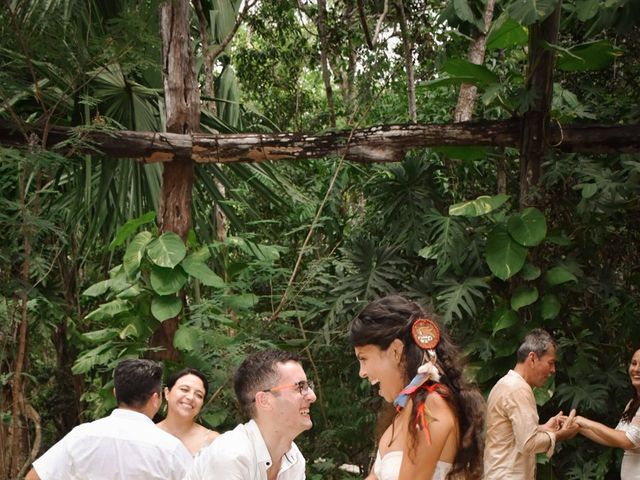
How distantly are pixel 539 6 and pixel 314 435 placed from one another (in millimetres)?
3644

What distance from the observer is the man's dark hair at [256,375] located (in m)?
3.13

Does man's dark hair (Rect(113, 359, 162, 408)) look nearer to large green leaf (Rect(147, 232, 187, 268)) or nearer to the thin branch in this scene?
large green leaf (Rect(147, 232, 187, 268))

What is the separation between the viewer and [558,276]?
6.94 metres

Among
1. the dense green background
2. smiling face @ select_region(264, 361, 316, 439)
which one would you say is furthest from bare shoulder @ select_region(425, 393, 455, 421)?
the dense green background

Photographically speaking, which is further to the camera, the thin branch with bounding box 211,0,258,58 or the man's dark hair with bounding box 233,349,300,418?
the thin branch with bounding box 211,0,258,58

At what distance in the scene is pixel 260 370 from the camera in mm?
3160

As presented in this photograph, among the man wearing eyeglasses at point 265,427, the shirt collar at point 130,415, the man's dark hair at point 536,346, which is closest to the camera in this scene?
the man wearing eyeglasses at point 265,427

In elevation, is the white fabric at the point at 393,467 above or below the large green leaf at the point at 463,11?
below

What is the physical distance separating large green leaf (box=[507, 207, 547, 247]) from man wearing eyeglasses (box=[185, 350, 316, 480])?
3.92 meters

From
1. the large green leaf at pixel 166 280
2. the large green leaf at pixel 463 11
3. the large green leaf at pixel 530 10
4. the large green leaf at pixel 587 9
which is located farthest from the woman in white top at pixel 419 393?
the large green leaf at pixel 463 11

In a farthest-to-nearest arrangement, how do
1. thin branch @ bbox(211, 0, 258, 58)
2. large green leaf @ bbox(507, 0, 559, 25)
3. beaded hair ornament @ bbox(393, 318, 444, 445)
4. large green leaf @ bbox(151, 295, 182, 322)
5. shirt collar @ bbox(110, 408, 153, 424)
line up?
thin branch @ bbox(211, 0, 258, 58), large green leaf @ bbox(151, 295, 182, 322), large green leaf @ bbox(507, 0, 559, 25), shirt collar @ bbox(110, 408, 153, 424), beaded hair ornament @ bbox(393, 318, 444, 445)

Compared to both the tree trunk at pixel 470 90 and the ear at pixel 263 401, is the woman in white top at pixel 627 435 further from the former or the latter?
the tree trunk at pixel 470 90

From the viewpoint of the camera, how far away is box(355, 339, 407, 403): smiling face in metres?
2.86

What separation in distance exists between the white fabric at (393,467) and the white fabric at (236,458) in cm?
32
